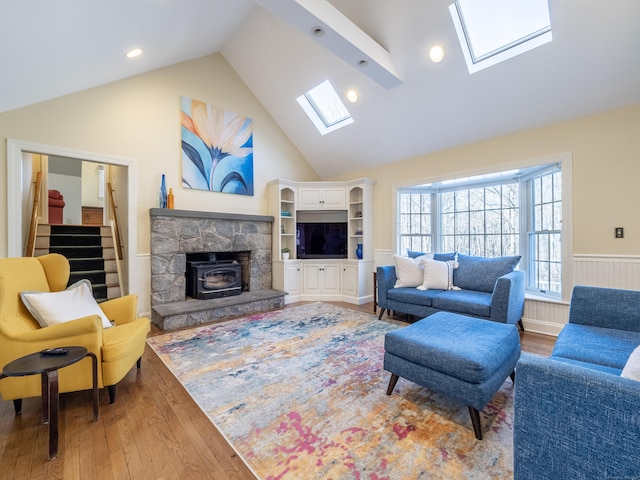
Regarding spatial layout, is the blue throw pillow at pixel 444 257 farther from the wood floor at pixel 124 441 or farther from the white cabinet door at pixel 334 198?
the wood floor at pixel 124 441

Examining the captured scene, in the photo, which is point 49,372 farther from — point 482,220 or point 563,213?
point 482,220

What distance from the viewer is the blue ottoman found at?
5.40 feet

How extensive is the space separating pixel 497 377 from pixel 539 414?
0.89 m

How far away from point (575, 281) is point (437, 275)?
1.43 m

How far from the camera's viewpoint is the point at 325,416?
1820 millimetres

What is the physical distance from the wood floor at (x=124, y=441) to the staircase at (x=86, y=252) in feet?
8.38

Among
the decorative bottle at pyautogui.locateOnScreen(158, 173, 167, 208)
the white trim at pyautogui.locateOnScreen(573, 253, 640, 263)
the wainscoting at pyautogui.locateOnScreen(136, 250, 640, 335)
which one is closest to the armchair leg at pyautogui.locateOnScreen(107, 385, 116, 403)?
the wainscoting at pyautogui.locateOnScreen(136, 250, 640, 335)

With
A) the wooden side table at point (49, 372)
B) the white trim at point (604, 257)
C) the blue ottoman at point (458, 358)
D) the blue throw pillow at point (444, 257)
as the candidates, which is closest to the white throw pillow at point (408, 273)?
the blue throw pillow at point (444, 257)

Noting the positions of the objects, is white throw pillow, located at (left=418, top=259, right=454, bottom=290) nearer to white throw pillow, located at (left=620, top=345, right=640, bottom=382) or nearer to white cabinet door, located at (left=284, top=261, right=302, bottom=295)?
white cabinet door, located at (left=284, top=261, right=302, bottom=295)

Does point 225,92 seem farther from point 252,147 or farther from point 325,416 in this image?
point 325,416

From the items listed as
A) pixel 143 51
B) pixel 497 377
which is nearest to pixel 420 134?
pixel 497 377

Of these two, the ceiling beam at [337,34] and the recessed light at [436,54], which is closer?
the ceiling beam at [337,34]

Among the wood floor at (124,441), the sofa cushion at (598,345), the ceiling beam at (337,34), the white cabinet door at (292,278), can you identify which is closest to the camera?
the wood floor at (124,441)

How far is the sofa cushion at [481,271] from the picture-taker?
3.42 m
